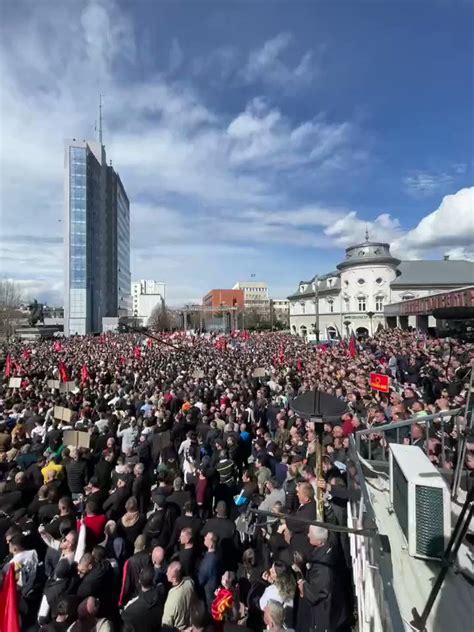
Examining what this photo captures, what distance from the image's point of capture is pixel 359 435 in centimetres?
584

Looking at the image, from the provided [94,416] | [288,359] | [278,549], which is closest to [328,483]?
[278,549]

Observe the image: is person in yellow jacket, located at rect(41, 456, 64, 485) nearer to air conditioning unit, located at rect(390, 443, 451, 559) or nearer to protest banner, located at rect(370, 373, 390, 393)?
air conditioning unit, located at rect(390, 443, 451, 559)

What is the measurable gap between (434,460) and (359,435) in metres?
1.03

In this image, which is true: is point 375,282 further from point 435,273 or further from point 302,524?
point 302,524

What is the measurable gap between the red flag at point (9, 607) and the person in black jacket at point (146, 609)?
1.05 meters

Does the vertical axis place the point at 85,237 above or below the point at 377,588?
above

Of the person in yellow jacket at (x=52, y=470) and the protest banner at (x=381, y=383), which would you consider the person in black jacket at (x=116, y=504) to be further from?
Result: the protest banner at (x=381, y=383)

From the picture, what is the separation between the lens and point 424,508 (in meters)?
3.42

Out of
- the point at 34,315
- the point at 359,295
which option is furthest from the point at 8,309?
the point at 359,295

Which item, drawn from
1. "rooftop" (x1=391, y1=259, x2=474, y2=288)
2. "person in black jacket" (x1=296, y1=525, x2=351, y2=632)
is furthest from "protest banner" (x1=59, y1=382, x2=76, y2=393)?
"rooftop" (x1=391, y1=259, x2=474, y2=288)

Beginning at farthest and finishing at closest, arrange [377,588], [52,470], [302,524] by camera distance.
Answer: [52,470], [302,524], [377,588]

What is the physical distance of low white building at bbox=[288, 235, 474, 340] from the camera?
65562 millimetres

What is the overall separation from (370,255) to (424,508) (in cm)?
6679

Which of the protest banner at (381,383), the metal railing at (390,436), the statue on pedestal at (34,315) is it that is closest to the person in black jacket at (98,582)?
the metal railing at (390,436)
